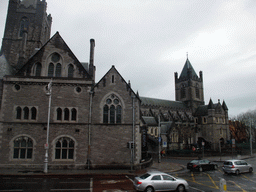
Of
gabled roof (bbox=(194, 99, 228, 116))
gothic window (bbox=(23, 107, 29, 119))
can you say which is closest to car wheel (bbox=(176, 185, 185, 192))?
gothic window (bbox=(23, 107, 29, 119))

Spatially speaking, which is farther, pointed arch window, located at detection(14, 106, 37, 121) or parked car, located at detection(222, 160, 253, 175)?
pointed arch window, located at detection(14, 106, 37, 121)

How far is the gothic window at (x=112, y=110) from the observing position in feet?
78.9

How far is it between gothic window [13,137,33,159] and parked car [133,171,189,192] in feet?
47.3

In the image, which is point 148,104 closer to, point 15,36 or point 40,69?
point 15,36

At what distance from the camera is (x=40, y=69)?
24.1 m

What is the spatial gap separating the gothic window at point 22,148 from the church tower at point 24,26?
27321 mm

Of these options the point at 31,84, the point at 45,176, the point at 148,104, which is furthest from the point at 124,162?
the point at 148,104

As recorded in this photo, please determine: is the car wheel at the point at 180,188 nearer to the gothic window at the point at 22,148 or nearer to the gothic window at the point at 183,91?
the gothic window at the point at 22,148

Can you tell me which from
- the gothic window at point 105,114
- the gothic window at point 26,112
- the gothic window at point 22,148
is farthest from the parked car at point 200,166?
the gothic window at point 26,112

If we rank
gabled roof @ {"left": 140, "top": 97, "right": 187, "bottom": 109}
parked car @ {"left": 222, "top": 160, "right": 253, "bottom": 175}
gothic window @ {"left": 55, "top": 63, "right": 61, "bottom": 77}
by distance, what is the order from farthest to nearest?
gabled roof @ {"left": 140, "top": 97, "right": 187, "bottom": 109}, gothic window @ {"left": 55, "top": 63, "right": 61, "bottom": 77}, parked car @ {"left": 222, "top": 160, "right": 253, "bottom": 175}

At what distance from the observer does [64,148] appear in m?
22.5

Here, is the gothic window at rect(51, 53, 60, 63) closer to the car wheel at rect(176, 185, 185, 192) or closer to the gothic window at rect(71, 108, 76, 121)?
the gothic window at rect(71, 108, 76, 121)

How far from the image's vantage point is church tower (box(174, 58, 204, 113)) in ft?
298

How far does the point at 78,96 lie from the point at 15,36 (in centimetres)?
3150
